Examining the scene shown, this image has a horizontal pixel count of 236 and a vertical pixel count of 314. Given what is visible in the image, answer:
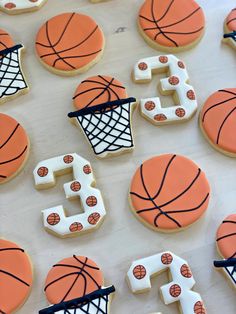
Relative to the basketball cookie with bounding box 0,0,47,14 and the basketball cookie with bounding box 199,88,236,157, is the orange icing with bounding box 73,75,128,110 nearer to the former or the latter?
the basketball cookie with bounding box 199,88,236,157

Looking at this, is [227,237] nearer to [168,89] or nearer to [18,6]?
[168,89]

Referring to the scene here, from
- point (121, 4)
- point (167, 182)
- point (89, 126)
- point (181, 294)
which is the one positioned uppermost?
point (121, 4)

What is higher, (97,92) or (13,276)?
(97,92)

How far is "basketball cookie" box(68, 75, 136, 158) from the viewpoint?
1.33m

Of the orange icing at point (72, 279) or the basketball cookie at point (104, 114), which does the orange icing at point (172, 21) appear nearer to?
the basketball cookie at point (104, 114)

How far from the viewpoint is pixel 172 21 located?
152cm

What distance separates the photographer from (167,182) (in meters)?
1.27

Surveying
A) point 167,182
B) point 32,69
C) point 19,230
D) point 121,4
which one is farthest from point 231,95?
point 19,230

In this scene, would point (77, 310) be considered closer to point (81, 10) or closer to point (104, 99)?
point (104, 99)

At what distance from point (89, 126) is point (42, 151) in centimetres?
15

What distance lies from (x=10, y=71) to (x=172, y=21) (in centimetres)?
54

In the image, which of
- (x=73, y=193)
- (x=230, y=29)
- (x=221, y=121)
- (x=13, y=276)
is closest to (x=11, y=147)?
(x=73, y=193)

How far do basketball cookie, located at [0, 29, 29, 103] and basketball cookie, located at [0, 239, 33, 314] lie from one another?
0.46 metres

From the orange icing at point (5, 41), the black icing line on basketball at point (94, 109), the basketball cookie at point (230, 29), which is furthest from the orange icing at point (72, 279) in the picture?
the basketball cookie at point (230, 29)
